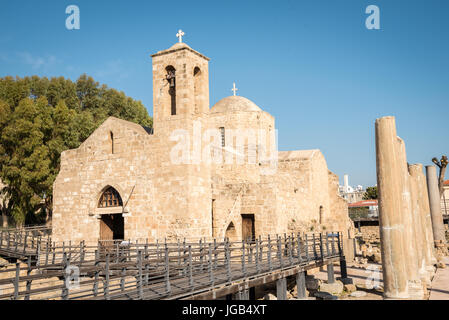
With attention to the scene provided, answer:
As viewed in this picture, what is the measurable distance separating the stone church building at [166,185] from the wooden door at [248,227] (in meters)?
0.04

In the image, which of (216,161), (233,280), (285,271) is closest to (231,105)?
(216,161)

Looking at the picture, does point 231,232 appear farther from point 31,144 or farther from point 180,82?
point 31,144

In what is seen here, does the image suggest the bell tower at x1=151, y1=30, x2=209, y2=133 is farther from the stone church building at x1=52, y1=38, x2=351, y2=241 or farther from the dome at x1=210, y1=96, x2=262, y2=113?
the dome at x1=210, y1=96, x2=262, y2=113

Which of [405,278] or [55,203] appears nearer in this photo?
[405,278]

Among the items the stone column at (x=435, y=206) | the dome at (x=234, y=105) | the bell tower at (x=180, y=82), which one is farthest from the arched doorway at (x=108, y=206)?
the stone column at (x=435, y=206)

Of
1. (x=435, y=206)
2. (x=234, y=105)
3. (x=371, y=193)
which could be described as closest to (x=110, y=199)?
(x=234, y=105)

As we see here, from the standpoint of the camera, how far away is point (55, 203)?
18000 millimetres

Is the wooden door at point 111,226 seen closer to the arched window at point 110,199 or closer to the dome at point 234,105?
the arched window at point 110,199

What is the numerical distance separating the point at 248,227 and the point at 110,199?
6.07 m

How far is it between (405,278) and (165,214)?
8900 millimetres

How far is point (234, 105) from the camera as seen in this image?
82.1ft

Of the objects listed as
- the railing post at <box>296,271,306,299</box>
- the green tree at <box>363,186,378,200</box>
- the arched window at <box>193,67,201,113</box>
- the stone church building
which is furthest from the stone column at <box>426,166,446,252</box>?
the green tree at <box>363,186,378,200</box>
